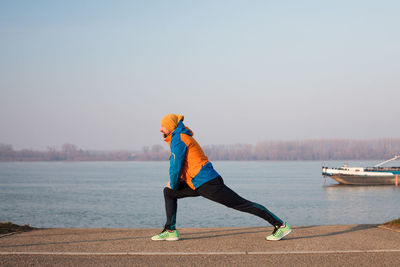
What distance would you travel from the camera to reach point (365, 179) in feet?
246

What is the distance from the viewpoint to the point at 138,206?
4484cm

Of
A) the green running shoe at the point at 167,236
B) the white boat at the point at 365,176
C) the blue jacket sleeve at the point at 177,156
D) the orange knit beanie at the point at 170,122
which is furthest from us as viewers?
the white boat at the point at 365,176

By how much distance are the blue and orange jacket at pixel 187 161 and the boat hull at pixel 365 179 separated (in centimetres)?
7378

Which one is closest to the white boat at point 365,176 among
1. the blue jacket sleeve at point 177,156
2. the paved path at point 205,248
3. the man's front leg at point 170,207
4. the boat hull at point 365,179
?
the boat hull at point 365,179

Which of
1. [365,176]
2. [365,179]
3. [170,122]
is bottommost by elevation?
[365,179]

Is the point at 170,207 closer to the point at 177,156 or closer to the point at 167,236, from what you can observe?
the point at 167,236

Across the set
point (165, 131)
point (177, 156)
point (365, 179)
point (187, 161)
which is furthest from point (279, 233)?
point (365, 179)

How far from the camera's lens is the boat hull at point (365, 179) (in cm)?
7500

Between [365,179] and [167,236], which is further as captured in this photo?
[365,179]

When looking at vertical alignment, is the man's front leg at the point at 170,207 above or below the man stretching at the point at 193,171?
below

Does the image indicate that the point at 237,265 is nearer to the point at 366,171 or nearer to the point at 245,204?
the point at 245,204

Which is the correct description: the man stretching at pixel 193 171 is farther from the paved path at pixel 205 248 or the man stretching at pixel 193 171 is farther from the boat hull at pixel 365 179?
the boat hull at pixel 365 179

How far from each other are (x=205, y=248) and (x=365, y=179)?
74.3m

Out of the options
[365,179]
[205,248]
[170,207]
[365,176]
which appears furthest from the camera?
[365,179]
